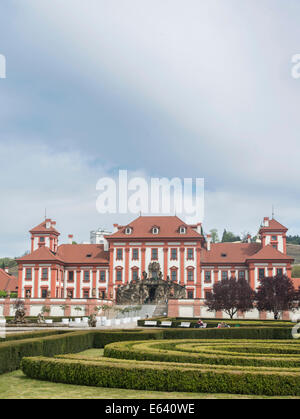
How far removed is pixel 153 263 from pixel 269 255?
13802 mm

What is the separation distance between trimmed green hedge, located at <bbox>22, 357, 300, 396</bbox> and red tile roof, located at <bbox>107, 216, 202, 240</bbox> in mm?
47898

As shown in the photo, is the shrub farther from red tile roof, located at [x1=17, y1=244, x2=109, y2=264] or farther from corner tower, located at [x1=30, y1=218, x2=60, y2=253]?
corner tower, located at [x1=30, y1=218, x2=60, y2=253]

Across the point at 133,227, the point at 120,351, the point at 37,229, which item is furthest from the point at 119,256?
the point at 120,351

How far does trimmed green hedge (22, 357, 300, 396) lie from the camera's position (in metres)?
9.71

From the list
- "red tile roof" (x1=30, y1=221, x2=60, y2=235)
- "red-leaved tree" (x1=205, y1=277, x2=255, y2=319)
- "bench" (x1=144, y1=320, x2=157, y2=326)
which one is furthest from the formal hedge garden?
"red tile roof" (x1=30, y1=221, x2=60, y2=235)

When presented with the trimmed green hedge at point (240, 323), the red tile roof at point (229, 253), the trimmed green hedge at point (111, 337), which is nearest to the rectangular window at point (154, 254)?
the red tile roof at point (229, 253)

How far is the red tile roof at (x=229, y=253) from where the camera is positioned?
197ft

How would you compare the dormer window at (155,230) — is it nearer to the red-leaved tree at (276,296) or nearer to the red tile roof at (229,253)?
the red tile roof at (229,253)

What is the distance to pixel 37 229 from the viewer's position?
214ft

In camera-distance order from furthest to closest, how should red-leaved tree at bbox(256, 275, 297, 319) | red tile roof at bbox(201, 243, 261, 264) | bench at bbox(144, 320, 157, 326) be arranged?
red tile roof at bbox(201, 243, 261, 264) → red-leaved tree at bbox(256, 275, 297, 319) → bench at bbox(144, 320, 157, 326)

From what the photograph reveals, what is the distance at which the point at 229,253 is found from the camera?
202ft

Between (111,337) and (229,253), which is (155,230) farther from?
(111,337)
